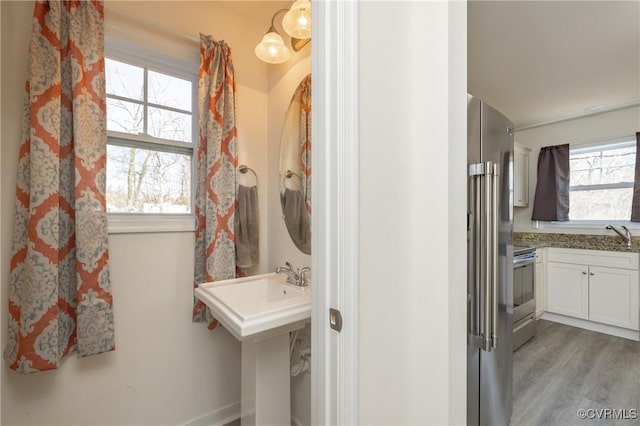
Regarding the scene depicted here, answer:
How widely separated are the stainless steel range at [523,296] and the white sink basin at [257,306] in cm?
225

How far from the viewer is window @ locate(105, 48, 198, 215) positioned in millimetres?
1501

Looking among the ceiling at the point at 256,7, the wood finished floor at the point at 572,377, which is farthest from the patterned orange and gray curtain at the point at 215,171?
the wood finished floor at the point at 572,377

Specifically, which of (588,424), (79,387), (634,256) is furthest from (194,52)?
(634,256)

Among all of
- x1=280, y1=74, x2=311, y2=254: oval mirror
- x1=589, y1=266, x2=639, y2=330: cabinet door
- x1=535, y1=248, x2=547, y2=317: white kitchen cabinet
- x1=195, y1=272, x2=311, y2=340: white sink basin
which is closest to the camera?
x1=195, y1=272, x2=311, y2=340: white sink basin

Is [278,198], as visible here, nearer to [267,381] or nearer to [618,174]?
[267,381]

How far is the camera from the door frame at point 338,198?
71 centimetres

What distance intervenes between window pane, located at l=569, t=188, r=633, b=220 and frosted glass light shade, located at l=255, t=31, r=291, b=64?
410cm

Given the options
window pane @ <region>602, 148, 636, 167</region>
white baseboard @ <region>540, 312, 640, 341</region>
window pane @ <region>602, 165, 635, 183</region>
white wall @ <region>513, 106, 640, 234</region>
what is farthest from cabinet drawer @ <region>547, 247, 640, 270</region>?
window pane @ <region>602, 148, 636, 167</region>

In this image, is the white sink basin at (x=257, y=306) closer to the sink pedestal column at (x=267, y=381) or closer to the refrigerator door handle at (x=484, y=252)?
the sink pedestal column at (x=267, y=381)

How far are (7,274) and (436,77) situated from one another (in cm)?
185

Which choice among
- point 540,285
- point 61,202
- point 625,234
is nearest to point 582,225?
point 625,234

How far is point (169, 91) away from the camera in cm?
167

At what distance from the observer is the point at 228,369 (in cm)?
180

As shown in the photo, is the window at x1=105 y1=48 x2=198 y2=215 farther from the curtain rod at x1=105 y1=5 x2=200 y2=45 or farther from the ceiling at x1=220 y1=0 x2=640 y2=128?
the ceiling at x1=220 y1=0 x2=640 y2=128
